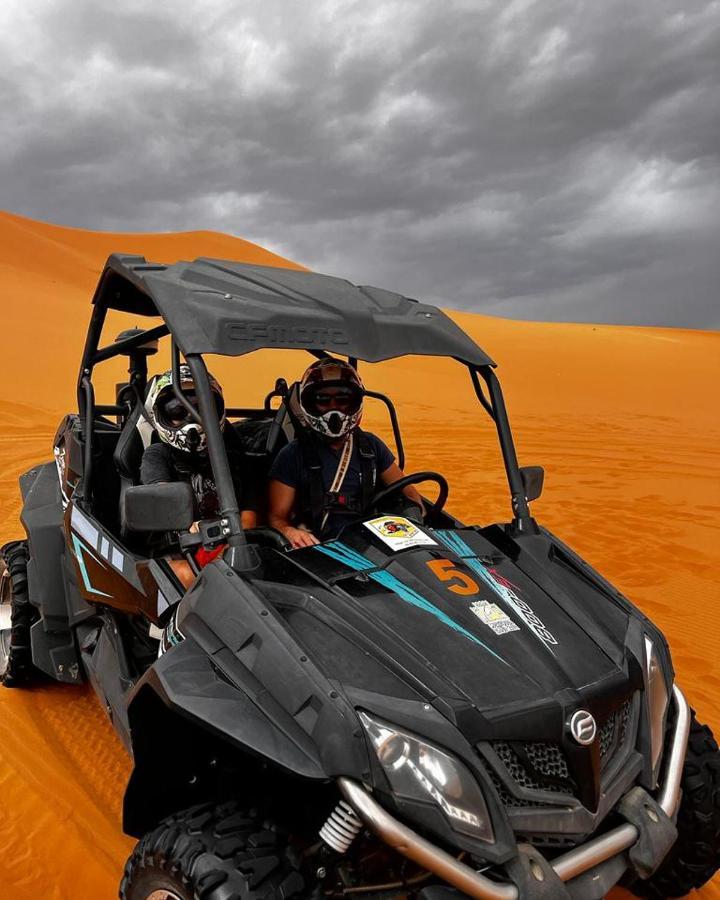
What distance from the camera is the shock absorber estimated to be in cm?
182

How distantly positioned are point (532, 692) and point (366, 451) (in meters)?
1.83

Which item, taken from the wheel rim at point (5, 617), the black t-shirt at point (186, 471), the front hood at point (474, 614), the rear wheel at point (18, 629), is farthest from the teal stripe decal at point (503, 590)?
the wheel rim at point (5, 617)

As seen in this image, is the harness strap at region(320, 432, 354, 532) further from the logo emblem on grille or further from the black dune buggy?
the logo emblem on grille

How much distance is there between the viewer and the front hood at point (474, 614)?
201 centimetres

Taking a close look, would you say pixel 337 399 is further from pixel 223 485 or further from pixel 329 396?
pixel 223 485

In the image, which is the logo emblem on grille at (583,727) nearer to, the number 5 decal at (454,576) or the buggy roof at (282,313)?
the number 5 decal at (454,576)

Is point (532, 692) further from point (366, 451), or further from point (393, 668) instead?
point (366, 451)

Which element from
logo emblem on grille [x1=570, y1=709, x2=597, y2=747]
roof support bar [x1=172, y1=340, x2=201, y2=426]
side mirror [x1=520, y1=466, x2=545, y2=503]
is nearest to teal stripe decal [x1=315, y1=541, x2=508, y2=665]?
logo emblem on grille [x1=570, y1=709, x2=597, y2=747]

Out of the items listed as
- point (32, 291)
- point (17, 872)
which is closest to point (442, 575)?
point (17, 872)

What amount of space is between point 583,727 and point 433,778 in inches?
17.2

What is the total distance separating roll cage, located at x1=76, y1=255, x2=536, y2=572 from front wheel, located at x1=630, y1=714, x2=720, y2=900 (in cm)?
92

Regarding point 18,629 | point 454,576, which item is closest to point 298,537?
point 454,576

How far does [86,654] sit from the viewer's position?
3574 millimetres

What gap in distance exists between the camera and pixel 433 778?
176 centimetres
